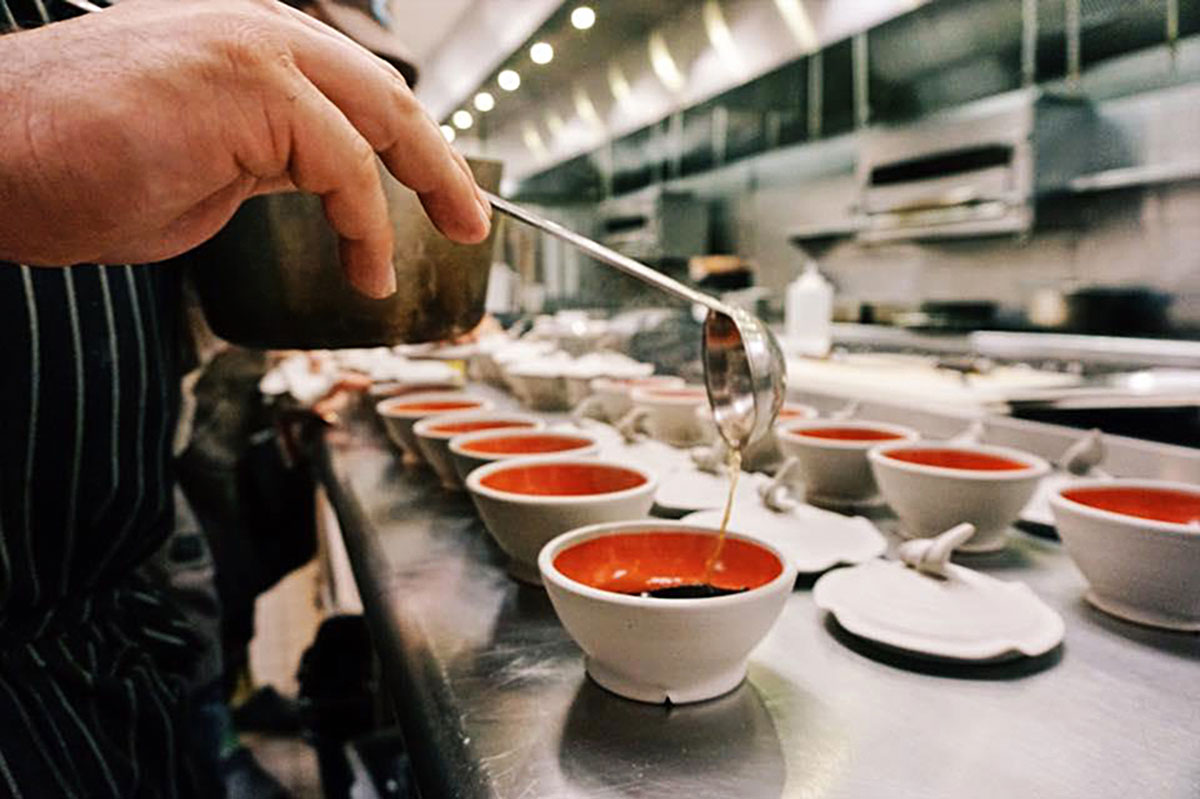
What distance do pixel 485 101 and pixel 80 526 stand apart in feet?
16.3

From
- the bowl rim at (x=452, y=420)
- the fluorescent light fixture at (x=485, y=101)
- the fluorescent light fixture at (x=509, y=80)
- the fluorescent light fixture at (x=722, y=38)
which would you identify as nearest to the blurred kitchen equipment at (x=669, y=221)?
the fluorescent light fixture at (x=485, y=101)

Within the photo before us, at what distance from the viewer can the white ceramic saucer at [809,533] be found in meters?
0.90

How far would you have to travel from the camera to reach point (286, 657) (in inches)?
127

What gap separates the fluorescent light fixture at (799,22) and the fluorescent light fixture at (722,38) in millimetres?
390

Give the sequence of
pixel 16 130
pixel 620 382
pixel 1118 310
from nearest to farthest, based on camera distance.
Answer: pixel 16 130 → pixel 620 382 → pixel 1118 310

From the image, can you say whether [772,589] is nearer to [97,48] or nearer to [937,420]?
[97,48]

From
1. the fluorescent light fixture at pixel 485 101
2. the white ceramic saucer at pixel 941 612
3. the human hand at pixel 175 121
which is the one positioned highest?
the fluorescent light fixture at pixel 485 101

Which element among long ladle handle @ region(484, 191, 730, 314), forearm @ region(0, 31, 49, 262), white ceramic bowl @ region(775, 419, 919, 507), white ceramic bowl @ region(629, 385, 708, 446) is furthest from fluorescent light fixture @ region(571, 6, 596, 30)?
forearm @ region(0, 31, 49, 262)

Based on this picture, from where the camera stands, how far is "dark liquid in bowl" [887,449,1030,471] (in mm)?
1098

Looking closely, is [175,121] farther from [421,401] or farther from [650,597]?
[421,401]

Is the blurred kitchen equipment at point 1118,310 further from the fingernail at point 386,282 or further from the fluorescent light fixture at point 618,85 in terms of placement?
the fingernail at point 386,282

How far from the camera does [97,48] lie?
533 mm

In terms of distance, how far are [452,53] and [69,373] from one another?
5.86 m

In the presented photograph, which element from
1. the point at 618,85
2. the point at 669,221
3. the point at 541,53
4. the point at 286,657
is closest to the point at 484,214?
the point at 286,657
